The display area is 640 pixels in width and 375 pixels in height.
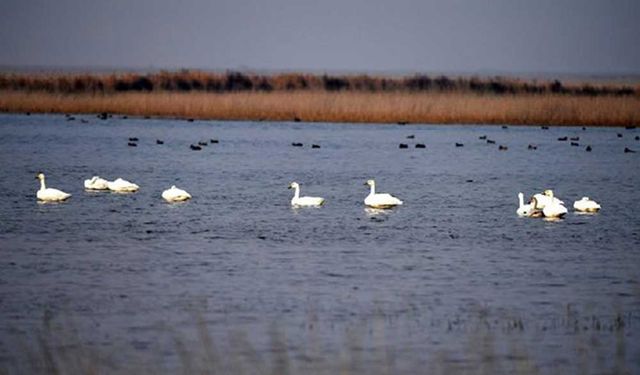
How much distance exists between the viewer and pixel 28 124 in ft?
130

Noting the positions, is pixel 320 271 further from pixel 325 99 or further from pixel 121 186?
pixel 325 99

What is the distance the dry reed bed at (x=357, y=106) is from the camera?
41.2 metres

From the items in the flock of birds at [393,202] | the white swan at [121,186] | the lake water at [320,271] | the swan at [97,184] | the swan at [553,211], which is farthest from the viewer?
the swan at [97,184]

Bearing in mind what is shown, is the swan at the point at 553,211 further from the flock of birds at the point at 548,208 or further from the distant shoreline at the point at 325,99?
the distant shoreline at the point at 325,99

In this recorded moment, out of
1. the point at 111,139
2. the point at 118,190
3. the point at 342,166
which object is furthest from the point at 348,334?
the point at 111,139

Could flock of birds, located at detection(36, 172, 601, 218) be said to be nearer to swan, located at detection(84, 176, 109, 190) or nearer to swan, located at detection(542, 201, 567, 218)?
swan, located at detection(542, 201, 567, 218)

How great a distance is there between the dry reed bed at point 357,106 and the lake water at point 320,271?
12.8m

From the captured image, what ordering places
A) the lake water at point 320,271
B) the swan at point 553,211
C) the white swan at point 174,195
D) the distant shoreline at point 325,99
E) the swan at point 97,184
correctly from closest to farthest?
1. the lake water at point 320,271
2. the swan at point 553,211
3. the white swan at point 174,195
4. the swan at point 97,184
5. the distant shoreline at point 325,99

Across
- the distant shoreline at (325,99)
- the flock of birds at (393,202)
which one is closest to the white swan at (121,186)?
the flock of birds at (393,202)

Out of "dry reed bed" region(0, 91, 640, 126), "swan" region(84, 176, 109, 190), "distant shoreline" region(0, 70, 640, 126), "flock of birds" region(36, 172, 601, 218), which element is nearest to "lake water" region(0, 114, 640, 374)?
"flock of birds" region(36, 172, 601, 218)

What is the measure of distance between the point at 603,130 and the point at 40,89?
18145 mm

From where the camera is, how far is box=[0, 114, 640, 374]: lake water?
10.3m

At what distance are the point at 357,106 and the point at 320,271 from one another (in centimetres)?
2832

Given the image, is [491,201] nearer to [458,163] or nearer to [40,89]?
[458,163]
